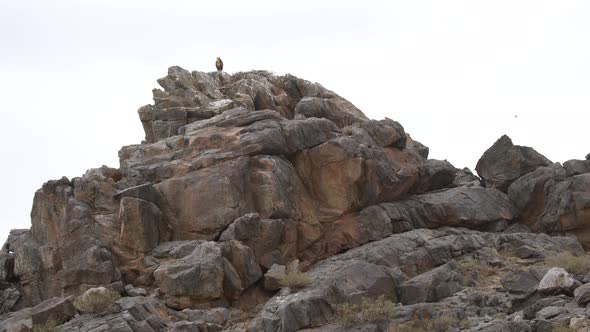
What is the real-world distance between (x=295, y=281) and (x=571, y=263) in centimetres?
992

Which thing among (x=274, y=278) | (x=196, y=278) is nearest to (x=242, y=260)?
(x=274, y=278)

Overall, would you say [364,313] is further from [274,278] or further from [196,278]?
[196,278]

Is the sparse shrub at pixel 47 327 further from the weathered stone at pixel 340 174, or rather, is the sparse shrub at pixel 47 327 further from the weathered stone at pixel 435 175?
the weathered stone at pixel 435 175

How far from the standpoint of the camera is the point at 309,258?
29000 millimetres

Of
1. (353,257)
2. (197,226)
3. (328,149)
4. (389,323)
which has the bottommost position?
(389,323)

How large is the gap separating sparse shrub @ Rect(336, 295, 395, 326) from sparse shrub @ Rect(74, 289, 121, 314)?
7.32m

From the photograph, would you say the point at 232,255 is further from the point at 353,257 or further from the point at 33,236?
the point at 33,236

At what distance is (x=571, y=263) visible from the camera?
2611 centimetres

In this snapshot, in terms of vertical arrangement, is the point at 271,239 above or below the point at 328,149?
below

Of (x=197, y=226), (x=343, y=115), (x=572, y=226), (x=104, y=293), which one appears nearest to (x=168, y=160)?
(x=197, y=226)

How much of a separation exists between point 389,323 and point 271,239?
255 inches

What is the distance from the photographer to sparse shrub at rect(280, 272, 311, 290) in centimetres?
2517

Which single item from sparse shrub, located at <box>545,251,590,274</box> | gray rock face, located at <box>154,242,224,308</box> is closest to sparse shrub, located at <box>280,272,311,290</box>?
gray rock face, located at <box>154,242,224,308</box>

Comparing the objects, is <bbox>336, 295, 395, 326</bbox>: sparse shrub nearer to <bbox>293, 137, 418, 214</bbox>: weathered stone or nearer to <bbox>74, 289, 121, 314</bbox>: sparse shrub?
<bbox>293, 137, 418, 214</bbox>: weathered stone
